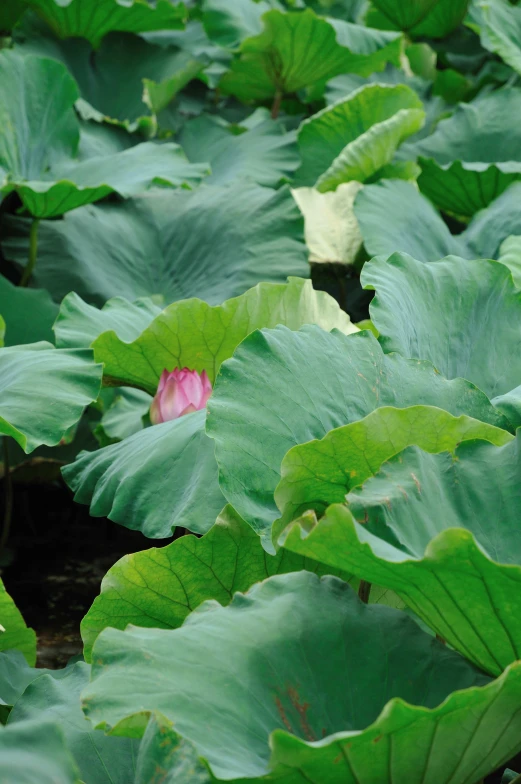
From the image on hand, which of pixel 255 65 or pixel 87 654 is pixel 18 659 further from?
pixel 255 65

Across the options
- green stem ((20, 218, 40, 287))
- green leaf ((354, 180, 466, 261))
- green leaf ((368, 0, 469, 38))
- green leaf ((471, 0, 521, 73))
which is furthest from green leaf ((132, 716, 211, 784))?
green leaf ((368, 0, 469, 38))

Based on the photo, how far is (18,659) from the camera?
115cm

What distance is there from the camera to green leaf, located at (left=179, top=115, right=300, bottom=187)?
2.30 meters

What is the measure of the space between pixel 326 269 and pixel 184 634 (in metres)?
1.51

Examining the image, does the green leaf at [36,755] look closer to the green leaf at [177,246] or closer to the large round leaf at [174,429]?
the large round leaf at [174,429]

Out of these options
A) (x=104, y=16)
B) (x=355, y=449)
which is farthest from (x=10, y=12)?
(x=355, y=449)

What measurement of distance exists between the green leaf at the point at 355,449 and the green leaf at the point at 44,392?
403 millimetres

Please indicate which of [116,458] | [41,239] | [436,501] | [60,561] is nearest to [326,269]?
[41,239]

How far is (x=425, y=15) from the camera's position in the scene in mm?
2959

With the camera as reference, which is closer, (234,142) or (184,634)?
(184,634)

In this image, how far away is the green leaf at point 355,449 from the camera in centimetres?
83

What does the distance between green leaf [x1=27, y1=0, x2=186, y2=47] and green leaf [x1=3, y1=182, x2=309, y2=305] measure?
0.63 m

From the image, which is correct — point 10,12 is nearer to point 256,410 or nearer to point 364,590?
point 256,410

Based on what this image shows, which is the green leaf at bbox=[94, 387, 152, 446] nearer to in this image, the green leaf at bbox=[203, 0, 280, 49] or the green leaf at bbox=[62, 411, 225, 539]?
the green leaf at bbox=[62, 411, 225, 539]
